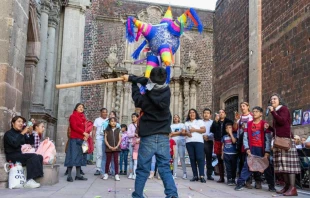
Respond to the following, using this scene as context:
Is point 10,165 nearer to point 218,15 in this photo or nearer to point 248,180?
point 248,180

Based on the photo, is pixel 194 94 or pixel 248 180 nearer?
pixel 248 180

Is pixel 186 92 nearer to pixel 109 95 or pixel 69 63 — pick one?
pixel 109 95

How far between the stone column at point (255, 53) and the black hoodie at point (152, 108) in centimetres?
967

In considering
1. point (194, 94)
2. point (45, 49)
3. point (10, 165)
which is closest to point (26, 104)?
point (45, 49)

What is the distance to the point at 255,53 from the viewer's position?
44.3 ft

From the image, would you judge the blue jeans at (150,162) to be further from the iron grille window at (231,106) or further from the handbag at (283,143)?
the iron grille window at (231,106)

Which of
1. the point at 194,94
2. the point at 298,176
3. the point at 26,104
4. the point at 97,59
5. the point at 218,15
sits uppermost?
the point at 218,15

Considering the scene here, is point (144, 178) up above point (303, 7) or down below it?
below

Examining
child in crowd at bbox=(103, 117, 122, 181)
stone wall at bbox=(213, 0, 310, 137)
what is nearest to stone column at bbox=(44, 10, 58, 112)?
child in crowd at bbox=(103, 117, 122, 181)

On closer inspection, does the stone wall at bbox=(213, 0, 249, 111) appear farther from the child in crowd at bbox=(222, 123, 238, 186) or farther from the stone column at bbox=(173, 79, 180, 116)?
the child in crowd at bbox=(222, 123, 238, 186)

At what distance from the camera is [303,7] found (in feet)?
34.0

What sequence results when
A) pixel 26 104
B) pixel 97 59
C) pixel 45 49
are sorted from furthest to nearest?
pixel 97 59
pixel 45 49
pixel 26 104

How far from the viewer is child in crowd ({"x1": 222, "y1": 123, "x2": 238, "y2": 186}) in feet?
23.3

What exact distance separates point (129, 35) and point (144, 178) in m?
4.73
